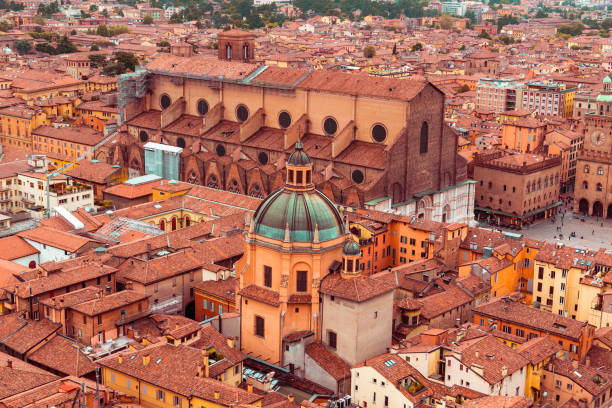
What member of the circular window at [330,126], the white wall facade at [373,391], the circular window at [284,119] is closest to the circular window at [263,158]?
the circular window at [284,119]

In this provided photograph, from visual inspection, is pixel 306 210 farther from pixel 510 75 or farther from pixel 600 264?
pixel 510 75

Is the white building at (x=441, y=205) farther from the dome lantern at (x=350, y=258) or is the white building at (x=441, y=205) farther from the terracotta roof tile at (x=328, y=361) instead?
the terracotta roof tile at (x=328, y=361)

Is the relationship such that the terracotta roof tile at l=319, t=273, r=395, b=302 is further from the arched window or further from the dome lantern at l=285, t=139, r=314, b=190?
the arched window

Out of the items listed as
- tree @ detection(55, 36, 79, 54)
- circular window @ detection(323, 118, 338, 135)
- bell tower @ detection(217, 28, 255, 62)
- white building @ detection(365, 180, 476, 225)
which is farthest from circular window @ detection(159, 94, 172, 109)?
tree @ detection(55, 36, 79, 54)

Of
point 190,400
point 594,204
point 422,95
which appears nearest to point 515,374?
point 190,400

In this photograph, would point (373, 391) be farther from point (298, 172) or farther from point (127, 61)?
point (127, 61)

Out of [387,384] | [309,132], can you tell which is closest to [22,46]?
[309,132]
